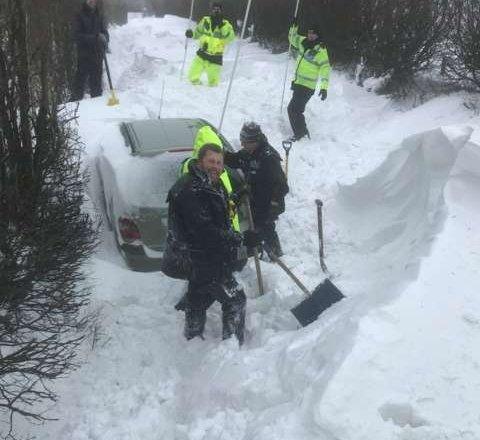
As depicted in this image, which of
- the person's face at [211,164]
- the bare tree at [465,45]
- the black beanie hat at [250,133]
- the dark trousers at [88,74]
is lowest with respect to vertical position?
the dark trousers at [88,74]

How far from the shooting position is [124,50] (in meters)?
15.7

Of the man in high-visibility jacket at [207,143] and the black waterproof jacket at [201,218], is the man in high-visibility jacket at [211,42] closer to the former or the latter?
the man in high-visibility jacket at [207,143]

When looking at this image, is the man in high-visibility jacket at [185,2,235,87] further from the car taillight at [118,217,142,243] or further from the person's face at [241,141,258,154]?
the car taillight at [118,217,142,243]

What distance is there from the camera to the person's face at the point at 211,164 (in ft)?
12.1

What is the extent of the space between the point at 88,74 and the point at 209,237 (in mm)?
7724

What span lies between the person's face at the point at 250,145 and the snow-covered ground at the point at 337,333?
1180 mm

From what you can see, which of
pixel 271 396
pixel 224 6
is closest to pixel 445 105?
pixel 271 396

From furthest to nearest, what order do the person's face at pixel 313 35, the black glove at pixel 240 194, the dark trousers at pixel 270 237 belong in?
the person's face at pixel 313 35 → the dark trousers at pixel 270 237 → the black glove at pixel 240 194

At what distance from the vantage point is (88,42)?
973cm

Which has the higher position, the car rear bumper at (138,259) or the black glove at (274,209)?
the black glove at (274,209)

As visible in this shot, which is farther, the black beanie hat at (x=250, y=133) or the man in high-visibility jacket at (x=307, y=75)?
the man in high-visibility jacket at (x=307, y=75)

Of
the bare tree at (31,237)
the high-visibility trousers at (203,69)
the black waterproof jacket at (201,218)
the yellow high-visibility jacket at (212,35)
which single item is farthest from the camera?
the high-visibility trousers at (203,69)

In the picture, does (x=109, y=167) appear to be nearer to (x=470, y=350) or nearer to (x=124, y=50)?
(x=470, y=350)

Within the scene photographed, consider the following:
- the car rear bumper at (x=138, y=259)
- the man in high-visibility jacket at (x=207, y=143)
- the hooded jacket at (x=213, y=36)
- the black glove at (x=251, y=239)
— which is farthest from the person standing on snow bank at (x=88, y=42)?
the black glove at (x=251, y=239)
